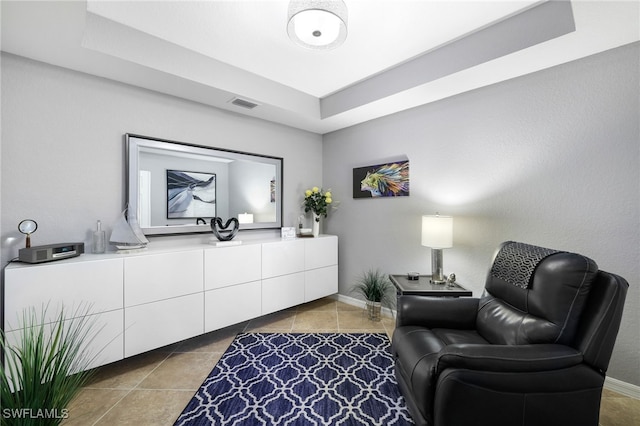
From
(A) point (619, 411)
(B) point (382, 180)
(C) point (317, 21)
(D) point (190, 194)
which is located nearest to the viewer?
(C) point (317, 21)

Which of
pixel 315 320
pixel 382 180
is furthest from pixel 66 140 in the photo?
pixel 382 180

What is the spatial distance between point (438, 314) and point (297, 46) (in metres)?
2.42

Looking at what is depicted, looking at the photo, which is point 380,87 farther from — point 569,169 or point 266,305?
point 266,305

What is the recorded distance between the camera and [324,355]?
97.3 inches

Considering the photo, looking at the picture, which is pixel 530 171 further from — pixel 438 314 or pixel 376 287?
pixel 376 287

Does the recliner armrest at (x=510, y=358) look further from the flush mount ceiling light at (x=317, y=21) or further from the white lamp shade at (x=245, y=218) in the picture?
the white lamp shade at (x=245, y=218)

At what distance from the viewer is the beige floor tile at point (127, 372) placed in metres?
2.07

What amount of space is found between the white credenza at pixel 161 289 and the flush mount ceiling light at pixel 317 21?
1.96 meters

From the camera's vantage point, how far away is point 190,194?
291 centimetres

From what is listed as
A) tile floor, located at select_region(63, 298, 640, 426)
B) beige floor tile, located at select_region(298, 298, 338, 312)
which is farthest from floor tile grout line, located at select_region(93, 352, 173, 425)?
beige floor tile, located at select_region(298, 298, 338, 312)

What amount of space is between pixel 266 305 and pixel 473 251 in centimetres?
220

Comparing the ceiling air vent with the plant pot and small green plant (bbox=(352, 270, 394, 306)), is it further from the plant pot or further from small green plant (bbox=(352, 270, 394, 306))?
the plant pot

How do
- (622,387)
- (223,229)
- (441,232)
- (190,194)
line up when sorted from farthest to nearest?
(223,229) < (190,194) < (441,232) < (622,387)

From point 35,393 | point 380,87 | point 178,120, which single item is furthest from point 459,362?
point 178,120
